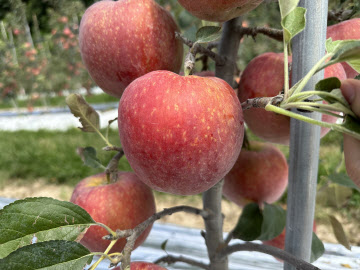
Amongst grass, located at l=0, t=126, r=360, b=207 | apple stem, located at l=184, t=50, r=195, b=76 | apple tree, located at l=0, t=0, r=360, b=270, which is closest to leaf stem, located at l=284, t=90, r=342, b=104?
apple tree, located at l=0, t=0, r=360, b=270

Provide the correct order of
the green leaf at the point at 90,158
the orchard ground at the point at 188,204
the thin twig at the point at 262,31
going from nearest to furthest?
the thin twig at the point at 262,31 < the green leaf at the point at 90,158 < the orchard ground at the point at 188,204

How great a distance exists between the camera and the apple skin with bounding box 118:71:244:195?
0.35 m

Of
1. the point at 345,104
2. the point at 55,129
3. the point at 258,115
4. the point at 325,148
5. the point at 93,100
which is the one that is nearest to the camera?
the point at 345,104

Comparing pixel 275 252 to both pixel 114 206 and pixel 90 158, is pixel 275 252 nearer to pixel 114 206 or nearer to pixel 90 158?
pixel 114 206

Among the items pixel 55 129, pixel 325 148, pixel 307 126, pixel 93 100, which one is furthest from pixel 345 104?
pixel 93 100

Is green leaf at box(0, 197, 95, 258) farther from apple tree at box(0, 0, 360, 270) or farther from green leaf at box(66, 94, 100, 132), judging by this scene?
green leaf at box(66, 94, 100, 132)

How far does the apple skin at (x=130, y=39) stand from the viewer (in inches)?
17.6

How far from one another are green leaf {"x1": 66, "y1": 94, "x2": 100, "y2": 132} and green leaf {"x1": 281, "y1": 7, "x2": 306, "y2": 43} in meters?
0.31

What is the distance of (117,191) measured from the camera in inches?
20.7

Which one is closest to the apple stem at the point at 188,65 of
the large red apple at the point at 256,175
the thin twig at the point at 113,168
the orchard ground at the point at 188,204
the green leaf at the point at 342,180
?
the thin twig at the point at 113,168

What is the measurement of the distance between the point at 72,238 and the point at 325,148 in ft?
9.07

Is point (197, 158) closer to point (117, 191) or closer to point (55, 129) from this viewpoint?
point (117, 191)

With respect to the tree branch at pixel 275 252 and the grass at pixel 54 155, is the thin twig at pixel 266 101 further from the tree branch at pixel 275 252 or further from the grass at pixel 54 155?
the grass at pixel 54 155

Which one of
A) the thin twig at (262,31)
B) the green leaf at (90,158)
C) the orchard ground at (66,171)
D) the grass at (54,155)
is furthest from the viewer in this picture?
the grass at (54,155)
